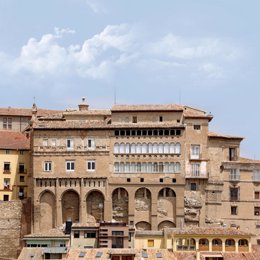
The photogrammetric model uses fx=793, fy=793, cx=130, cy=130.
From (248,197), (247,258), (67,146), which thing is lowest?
(247,258)

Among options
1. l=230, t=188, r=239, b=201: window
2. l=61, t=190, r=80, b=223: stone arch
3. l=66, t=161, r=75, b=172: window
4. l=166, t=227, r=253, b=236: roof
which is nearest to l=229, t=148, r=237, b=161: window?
l=230, t=188, r=239, b=201: window

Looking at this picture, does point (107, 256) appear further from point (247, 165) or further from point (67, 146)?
point (247, 165)

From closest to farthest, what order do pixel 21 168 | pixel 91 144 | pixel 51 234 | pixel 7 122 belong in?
pixel 51 234 < pixel 91 144 < pixel 21 168 < pixel 7 122

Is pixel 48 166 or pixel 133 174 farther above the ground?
pixel 48 166

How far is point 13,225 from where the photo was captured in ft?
A: 305

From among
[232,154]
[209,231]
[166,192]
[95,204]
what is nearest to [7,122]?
[95,204]

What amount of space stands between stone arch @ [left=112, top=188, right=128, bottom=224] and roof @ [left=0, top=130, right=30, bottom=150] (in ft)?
45.4

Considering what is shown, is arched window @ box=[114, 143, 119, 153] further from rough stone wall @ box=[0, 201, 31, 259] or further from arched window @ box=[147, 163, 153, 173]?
rough stone wall @ box=[0, 201, 31, 259]

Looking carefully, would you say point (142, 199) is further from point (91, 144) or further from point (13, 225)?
point (13, 225)

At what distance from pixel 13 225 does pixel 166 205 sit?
1810cm

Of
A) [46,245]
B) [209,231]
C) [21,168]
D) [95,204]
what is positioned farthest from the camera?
[21,168]

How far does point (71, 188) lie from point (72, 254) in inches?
587

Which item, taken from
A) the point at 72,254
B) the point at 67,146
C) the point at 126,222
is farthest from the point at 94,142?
Result: the point at 72,254

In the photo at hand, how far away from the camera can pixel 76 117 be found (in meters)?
99.1
